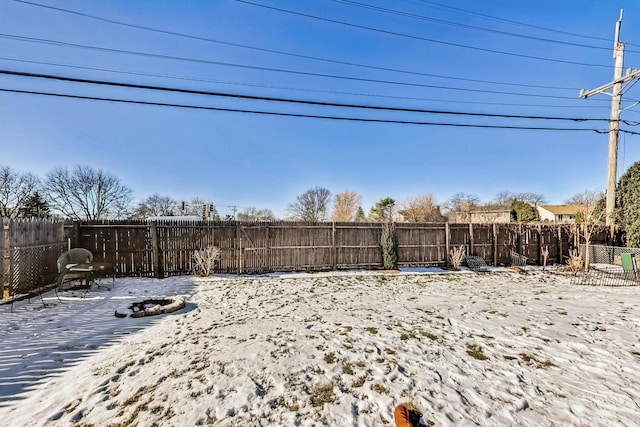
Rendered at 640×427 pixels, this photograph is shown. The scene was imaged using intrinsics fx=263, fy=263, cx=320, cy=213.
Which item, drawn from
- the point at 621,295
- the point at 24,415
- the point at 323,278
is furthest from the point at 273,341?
the point at 621,295

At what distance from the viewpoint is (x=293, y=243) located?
9.18m

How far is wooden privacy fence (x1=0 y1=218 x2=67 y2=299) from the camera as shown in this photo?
5293 mm

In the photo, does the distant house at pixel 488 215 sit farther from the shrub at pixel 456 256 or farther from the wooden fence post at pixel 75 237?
the wooden fence post at pixel 75 237

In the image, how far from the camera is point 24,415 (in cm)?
216

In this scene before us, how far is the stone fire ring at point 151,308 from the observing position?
14.8 feet

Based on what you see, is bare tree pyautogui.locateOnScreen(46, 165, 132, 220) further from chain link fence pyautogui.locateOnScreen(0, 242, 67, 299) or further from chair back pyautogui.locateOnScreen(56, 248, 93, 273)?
chair back pyautogui.locateOnScreen(56, 248, 93, 273)

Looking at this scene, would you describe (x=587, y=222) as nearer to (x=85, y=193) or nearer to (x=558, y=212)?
(x=558, y=212)

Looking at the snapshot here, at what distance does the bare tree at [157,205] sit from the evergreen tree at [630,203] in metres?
41.9

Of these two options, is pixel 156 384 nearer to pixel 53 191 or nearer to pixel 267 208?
pixel 53 191

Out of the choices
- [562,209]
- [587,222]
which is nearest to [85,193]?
[587,222]

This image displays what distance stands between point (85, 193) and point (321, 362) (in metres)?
37.9

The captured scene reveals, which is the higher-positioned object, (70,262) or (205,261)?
(70,262)

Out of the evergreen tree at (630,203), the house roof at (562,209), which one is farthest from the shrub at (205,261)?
the house roof at (562,209)

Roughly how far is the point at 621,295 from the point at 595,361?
5.00m
